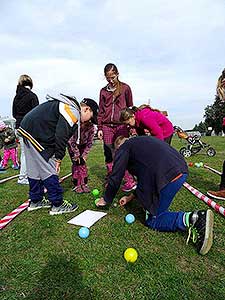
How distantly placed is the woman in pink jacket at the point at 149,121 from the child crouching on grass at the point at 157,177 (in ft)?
3.03

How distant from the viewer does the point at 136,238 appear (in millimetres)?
3012

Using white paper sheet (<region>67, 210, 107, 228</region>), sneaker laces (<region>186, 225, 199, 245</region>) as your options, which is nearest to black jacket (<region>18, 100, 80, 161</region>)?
white paper sheet (<region>67, 210, 107, 228</region>)

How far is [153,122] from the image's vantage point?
13.0 ft

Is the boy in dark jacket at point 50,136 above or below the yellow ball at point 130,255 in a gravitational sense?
above

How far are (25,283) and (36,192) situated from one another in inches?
71.9

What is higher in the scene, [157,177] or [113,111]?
[113,111]

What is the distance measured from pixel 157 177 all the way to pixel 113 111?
234 cm

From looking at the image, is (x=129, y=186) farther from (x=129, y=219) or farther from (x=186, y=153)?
(x=186, y=153)

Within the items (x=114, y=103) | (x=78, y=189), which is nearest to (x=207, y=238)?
(x=78, y=189)

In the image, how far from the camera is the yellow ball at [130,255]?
253cm

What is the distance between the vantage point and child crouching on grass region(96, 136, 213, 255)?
113 inches

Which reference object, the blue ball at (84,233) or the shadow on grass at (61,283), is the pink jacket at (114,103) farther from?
the shadow on grass at (61,283)

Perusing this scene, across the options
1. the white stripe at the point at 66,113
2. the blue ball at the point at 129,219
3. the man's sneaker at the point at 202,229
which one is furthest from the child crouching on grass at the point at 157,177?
the white stripe at the point at 66,113

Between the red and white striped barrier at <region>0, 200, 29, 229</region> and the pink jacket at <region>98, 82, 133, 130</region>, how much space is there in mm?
1957
